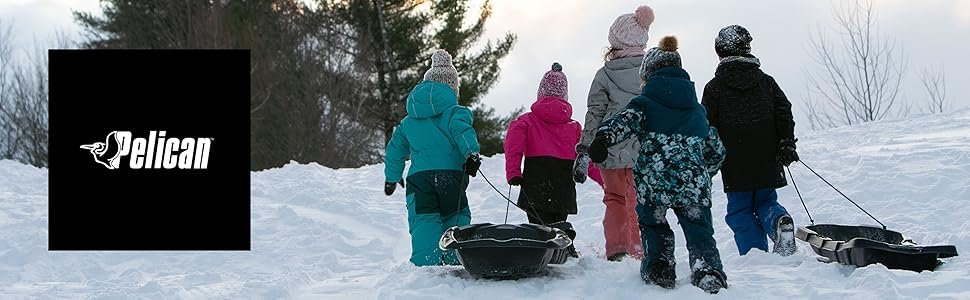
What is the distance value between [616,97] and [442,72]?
114cm

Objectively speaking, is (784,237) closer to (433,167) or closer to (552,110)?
(552,110)

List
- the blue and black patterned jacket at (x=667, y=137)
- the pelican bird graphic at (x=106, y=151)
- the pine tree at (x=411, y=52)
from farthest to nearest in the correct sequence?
the pine tree at (x=411, y=52) < the pelican bird graphic at (x=106, y=151) < the blue and black patterned jacket at (x=667, y=137)

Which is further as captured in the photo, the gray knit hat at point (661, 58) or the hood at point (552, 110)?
the hood at point (552, 110)

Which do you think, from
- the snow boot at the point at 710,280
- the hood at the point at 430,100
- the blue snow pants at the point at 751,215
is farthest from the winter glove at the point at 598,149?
the blue snow pants at the point at 751,215

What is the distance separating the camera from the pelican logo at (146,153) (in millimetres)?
12328

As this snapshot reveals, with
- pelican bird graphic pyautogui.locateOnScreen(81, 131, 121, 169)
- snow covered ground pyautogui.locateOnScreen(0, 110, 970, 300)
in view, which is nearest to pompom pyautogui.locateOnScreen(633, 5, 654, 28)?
snow covered ground pyautogui.locateOnScreen(0, 110, 970, 300)

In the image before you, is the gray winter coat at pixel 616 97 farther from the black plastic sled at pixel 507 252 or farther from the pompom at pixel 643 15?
the black plastic sled at pixel 507 252

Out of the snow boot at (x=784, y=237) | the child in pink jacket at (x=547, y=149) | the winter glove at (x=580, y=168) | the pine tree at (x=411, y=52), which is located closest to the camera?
the winter glove at (x=580, y=168)

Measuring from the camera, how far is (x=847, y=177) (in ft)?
32.6

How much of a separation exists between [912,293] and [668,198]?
124 cm

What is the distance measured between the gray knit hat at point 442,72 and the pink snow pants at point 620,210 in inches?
45.5

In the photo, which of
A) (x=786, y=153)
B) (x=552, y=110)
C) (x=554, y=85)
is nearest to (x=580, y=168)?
(x=552, y=110)

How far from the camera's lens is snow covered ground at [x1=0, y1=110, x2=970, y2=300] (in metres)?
5.34

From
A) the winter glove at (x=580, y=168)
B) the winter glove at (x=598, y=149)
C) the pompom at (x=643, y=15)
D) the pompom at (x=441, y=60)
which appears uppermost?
the pompom at (x=643, y=15)
